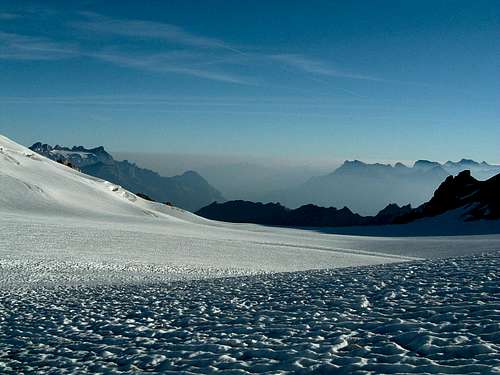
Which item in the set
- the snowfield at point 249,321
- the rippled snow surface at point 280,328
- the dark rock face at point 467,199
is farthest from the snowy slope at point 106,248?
the dark rock face at point 467,199

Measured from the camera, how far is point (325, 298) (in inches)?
556

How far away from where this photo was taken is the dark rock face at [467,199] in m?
99.1

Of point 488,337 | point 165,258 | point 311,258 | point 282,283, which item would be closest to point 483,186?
point 311,258

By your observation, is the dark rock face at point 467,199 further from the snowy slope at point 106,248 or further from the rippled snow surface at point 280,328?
the rippled snow surface at point 280,328

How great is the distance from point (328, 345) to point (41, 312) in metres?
10.2

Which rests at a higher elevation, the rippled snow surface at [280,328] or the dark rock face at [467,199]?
the dark rock face at [467,199]

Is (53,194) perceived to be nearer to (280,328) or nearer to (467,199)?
(280,328)

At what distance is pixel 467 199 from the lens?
11269 centimetres

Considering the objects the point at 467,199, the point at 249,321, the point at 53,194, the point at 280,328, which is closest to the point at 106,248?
the point at 249,321

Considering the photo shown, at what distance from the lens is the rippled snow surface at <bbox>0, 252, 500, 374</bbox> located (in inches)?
341

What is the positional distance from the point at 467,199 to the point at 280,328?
11337 cm

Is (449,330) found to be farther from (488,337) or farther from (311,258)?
(311,258)

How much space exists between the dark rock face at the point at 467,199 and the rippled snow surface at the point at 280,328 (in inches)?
3558

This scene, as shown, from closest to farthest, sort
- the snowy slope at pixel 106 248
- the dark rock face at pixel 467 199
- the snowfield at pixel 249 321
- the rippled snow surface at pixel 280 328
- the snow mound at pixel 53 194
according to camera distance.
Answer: the rippled snow surface at pixel 280 328 < the snowfield at pixel 249 321 < the snowy slope at pixel 106 248 < the snow mound at pixel 53 194 < the dark rock face at pixel 467 199
